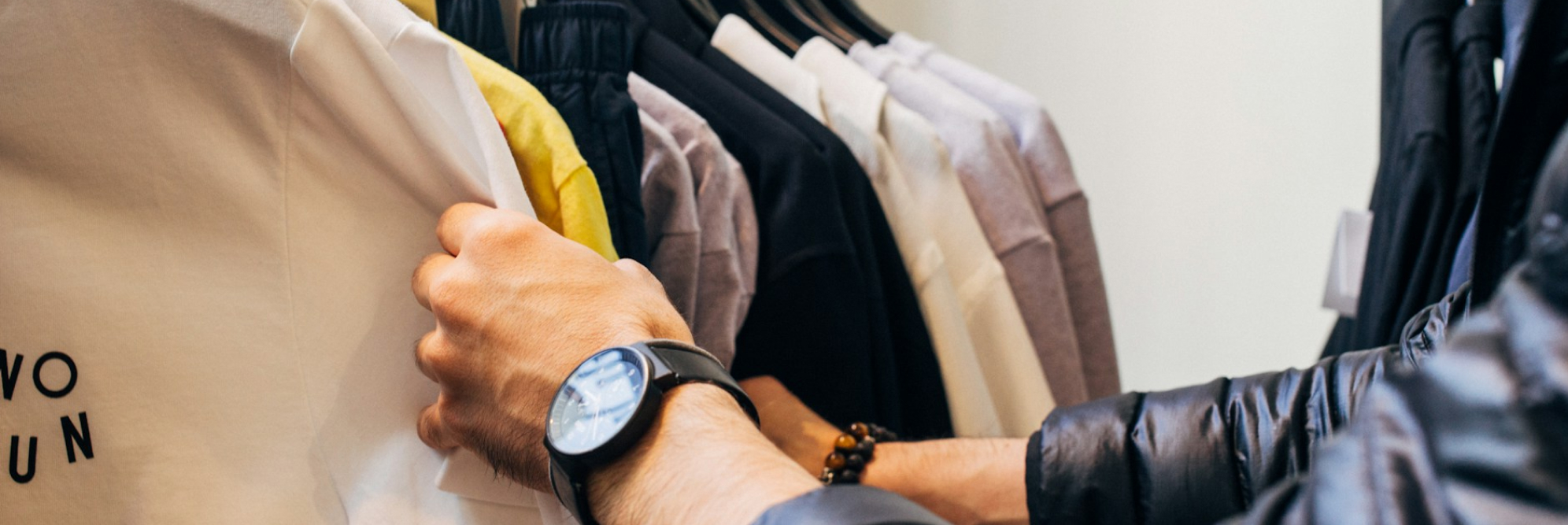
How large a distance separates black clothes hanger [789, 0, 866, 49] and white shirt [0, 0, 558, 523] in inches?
28.6

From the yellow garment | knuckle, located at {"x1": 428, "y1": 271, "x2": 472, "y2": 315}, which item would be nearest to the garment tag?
the yellow garment

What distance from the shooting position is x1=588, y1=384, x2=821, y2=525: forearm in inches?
15.6

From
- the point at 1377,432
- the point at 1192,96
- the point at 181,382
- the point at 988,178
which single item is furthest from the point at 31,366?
the point at 1192,96

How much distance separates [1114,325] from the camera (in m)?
1.78

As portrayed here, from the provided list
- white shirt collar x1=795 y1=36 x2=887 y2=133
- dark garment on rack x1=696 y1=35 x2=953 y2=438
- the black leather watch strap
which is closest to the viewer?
the black leather watch strap

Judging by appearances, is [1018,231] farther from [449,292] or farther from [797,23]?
[449,292]

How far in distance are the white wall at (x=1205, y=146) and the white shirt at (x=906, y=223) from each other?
0.88m

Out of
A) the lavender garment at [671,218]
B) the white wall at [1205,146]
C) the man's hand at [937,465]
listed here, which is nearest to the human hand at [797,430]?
the man's hand at [937,465]

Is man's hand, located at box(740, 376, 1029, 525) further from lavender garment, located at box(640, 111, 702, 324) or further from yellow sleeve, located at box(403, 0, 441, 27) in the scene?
yellow sleeve, located at box(403, 0, 441, 27)

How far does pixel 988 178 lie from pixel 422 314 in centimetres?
60

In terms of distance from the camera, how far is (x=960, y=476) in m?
0.74

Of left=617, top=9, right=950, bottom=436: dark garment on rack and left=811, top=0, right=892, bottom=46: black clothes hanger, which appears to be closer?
left=617, top=9, right=950, bottom=436: dark garment on rack

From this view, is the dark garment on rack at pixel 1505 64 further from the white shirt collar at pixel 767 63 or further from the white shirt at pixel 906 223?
the white shirt collar at pixel 767 63

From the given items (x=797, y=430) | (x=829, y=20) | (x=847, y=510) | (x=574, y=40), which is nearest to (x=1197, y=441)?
(x=797, y=430)
